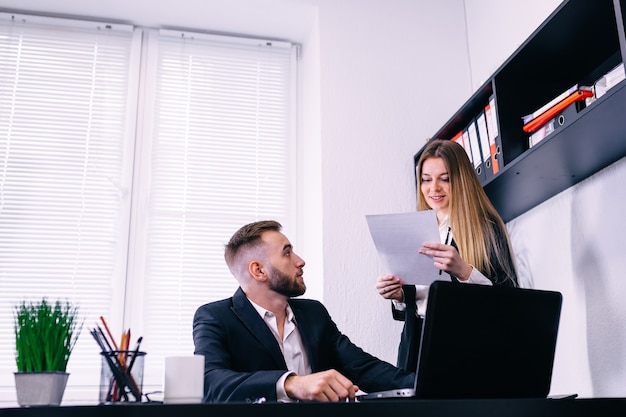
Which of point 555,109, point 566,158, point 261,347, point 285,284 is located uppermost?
point 555,109

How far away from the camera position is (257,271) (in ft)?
6.95

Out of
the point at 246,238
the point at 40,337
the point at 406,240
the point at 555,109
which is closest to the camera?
the point at 40,337

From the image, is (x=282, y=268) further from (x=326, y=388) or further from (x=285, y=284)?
(x=326, y=388)

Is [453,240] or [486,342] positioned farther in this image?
[453,240]

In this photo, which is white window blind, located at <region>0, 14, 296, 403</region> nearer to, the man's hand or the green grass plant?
the man's hand

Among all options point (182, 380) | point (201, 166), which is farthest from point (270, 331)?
point (201, 166)

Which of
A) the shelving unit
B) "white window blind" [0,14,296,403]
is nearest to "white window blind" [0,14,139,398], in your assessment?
"white window blind" [0,14,296,403]

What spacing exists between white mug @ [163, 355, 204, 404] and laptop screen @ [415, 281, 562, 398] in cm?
34

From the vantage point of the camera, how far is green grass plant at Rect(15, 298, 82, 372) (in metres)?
0.93

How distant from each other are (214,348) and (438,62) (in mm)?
2118

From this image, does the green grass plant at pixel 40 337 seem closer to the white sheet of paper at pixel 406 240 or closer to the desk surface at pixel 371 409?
the desk surface at pixel 371 409

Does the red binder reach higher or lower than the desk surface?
higher

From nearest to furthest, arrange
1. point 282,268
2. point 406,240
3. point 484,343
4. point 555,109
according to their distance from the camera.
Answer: point 484,343
point 406,240
point 555,109
point 282,268

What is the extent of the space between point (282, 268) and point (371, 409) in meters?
1.29
